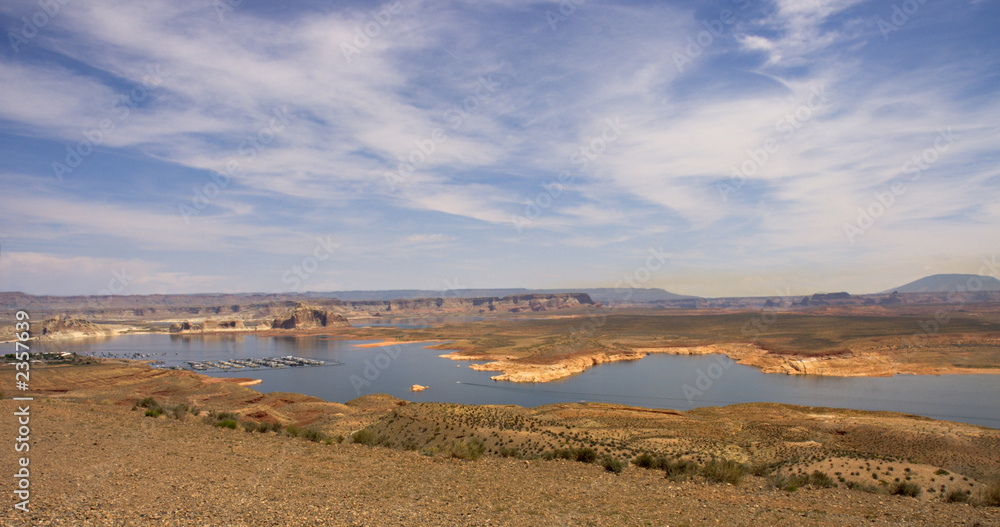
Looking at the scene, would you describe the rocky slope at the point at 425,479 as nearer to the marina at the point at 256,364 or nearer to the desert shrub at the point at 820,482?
the desert shrub at the point at 820,482

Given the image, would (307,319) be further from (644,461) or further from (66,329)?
(644,461)

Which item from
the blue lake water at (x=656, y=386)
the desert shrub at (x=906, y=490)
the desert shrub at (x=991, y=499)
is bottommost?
the blue lake water at (x=656, y=386)

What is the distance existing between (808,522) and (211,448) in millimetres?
14226

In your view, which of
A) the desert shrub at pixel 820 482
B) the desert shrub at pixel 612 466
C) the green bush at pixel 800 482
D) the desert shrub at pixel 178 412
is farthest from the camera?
the desert shrub at pixel 178 412

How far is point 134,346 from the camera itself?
9700 centimetres

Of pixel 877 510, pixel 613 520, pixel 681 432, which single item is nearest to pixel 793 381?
pixel 681 432

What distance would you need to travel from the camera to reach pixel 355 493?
1023cm

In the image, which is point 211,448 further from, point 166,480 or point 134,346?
point 134,346

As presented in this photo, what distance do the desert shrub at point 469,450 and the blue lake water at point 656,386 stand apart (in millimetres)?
25920

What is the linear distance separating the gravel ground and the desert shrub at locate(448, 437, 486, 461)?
735mm

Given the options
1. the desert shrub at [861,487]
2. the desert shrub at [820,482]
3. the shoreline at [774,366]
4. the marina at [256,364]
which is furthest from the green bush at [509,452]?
the marina at [256,364]

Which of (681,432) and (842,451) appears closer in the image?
(842,451)

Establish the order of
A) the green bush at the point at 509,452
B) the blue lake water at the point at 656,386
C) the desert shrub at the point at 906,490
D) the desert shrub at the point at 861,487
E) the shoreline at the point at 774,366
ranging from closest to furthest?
1. the desert shrub at the point at 906,490
2. the desert shrub at the point at 861,487
3. the green bush at the point at 509,452
4. the blue lake water at the point at 656,386
5. the shoreline at the point at 774,366

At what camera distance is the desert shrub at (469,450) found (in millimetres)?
15095
